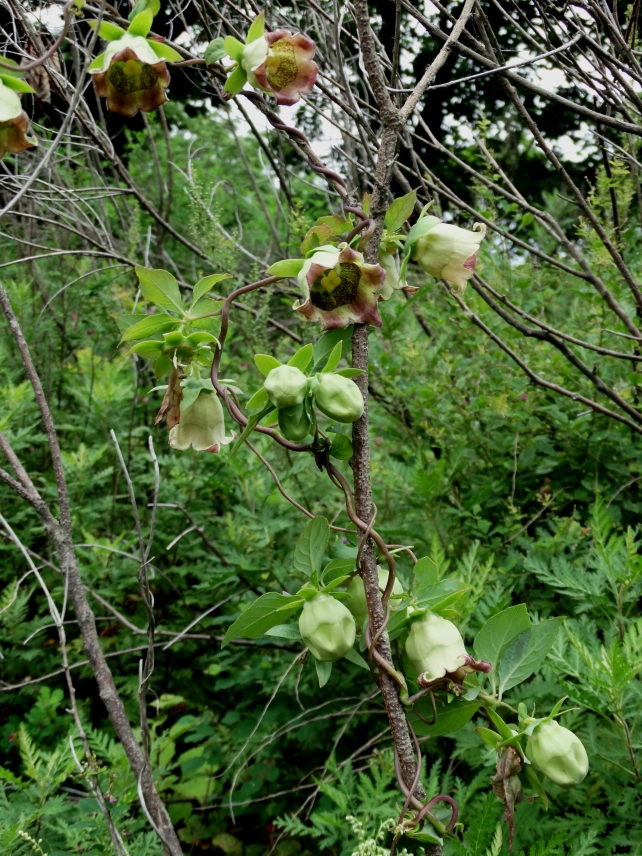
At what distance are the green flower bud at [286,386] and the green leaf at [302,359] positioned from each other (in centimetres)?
3

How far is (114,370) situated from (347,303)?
1449mm

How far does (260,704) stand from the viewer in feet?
4.70

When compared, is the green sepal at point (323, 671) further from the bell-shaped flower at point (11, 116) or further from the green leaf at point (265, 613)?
the bell-shaped flower at point (11, 116)

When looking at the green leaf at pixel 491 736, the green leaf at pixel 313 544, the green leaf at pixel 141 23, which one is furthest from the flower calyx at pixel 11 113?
the green leaf at pixel 491 736

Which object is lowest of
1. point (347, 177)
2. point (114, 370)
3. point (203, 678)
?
point (203, 678)

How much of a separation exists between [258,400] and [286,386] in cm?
5

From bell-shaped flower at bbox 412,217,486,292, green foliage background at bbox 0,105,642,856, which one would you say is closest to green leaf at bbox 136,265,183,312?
bell-shaped flower at bbox 412,217,486,292

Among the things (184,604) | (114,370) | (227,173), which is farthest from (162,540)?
(227,173)

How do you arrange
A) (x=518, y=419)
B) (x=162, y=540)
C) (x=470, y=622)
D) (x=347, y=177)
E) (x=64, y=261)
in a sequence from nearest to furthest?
1. (x=470, y=622)
2. (x=518, y=419)
3. (x=162, y=540)
4. (x=347, y=177)
5. (x=64, y=261)

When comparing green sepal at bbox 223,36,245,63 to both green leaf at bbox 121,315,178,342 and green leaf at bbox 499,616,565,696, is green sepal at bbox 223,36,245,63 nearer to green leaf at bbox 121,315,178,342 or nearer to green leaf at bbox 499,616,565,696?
green leaf at bbox 121,315,178,342

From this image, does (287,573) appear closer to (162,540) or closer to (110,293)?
(162,540)

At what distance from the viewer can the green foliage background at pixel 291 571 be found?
104 cm

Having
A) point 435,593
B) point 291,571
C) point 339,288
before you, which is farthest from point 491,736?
point 291,571

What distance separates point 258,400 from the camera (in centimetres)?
56
